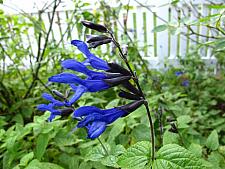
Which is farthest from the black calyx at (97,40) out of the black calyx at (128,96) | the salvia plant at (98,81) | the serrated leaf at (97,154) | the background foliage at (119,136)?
the serrated leaf at (97,154)

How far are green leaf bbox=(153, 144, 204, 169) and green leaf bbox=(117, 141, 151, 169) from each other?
24 mm

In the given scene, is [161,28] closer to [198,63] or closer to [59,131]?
[59,131]

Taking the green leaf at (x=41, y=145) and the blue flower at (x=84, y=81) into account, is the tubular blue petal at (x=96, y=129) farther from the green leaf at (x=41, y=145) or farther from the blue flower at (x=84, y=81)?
the green leaf at (x=41, y=145)

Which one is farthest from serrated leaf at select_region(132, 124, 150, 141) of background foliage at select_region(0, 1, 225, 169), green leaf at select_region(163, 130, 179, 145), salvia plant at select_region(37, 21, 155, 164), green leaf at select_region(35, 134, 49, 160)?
salvia plant at select_region(37, 21, 155, 164)

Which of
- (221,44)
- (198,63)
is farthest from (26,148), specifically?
(198,63)

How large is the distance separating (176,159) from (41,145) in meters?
0.56

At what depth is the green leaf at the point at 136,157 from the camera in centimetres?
60

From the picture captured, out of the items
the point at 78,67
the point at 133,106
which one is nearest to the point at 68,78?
the point at 78,67

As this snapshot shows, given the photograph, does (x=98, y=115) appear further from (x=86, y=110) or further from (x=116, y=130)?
(x=116, y=130)

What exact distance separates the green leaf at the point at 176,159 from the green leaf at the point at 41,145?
499 mm

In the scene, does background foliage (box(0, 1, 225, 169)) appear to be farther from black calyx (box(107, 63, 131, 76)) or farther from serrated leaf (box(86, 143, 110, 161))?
black calyx (box(107, 63, 131, 76))

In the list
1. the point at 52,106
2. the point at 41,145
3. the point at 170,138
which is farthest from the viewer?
the point at 41,145

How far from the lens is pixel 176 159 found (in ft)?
1.94

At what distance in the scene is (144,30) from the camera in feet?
17.3
